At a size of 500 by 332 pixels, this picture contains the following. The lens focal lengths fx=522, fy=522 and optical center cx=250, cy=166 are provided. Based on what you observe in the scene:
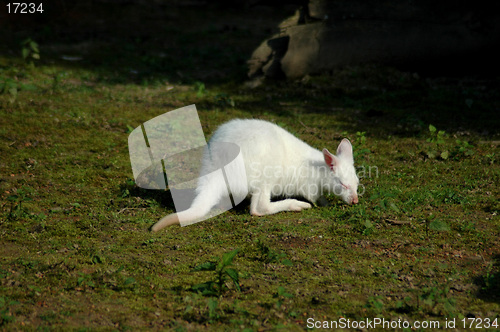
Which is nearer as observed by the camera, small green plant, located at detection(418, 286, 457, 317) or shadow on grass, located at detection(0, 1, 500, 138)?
small green plant, located at detection(418, 286, 457, 317)

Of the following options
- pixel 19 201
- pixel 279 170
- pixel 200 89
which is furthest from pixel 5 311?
pixel 200 89

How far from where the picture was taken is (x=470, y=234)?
4688 millimetres

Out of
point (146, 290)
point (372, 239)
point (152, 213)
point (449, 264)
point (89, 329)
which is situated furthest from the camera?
point (152, 213)

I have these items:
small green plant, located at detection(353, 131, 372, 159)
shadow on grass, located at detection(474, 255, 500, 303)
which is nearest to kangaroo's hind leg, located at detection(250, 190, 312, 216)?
small green plant, located at detection(353, 131, 372, 159)

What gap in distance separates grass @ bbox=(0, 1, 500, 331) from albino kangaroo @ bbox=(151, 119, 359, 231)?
0.21 m

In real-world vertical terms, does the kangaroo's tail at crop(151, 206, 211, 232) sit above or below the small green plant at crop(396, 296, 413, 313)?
above

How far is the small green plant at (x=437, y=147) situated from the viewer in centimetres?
664

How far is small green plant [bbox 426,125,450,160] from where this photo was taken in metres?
6.64

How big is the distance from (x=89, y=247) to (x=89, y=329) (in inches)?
50.1

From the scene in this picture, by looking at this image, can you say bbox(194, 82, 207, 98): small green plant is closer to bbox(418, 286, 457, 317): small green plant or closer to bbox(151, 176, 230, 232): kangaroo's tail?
bbox(151, 176, 230, 232): kangaroo's tail

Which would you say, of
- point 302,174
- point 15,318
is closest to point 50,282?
point 15,318

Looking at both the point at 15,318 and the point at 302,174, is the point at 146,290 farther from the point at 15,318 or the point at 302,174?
the point at 302,174

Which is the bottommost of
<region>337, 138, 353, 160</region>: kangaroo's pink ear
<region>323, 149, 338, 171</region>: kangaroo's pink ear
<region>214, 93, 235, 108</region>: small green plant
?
<region>323, 149, 338, 171</region>: kangaroo's pink ear

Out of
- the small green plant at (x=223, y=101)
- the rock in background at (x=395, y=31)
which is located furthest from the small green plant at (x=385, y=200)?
the rock in background at (x=395, y=31)
